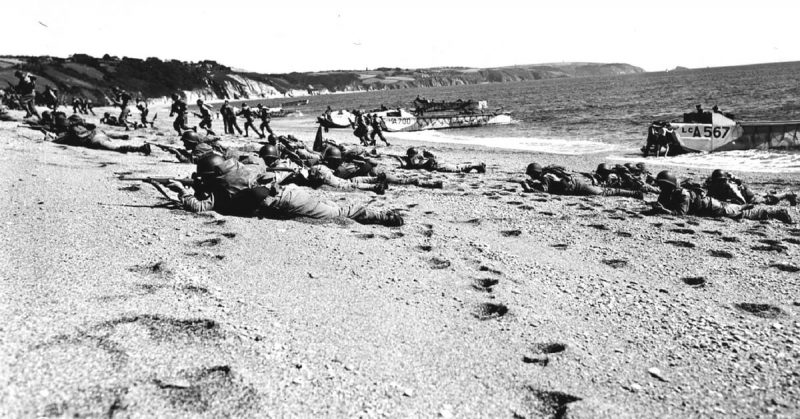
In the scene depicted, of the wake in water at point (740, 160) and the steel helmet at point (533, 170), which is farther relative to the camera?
the wake in water at point (740, 160)

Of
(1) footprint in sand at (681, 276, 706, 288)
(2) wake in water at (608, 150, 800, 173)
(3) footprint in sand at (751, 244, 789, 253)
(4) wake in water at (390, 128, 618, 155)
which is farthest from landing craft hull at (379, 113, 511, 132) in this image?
(1) footprint in sand at (681, 276, 706, 288)

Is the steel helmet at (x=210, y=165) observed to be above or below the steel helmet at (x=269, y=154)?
above

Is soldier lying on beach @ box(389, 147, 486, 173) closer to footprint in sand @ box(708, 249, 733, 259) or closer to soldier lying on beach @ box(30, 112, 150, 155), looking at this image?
soldier lying on beach @ box(30, 112, 150, 155)

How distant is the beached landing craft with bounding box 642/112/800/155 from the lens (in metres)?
19.5

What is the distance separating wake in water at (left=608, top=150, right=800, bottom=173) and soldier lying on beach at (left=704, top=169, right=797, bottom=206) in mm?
6317

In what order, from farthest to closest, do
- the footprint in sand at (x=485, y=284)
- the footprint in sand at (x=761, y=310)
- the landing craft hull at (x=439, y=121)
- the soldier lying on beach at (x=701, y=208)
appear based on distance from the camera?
the landing craft hull at (x=439, y=121)
the soldier lying on beach at (x=701, y=208)
the footprint in sand at (x=485, y=284)
the footprint in sand at (x=761, y=310)

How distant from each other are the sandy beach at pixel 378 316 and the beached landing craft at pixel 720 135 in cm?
1288

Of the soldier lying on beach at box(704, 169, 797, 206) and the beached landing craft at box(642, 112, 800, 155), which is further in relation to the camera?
the beached landing craft at box(642, 112, 800, 155)

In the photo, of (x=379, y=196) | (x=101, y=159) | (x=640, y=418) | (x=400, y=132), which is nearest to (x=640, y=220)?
(x=379, y=196)

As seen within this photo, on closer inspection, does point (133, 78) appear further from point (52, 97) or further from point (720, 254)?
point (720, 254)

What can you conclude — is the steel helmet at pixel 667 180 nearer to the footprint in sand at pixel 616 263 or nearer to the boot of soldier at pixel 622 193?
the boot of soldier at pixel 622 193

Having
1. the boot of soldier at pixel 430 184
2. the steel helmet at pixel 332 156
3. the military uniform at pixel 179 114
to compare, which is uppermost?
the military uniform at pixel 179 114

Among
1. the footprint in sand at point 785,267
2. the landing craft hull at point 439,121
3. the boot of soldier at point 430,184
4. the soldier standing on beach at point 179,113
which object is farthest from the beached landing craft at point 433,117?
the footprint in sand at point 785,267

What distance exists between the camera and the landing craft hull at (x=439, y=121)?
115ft
